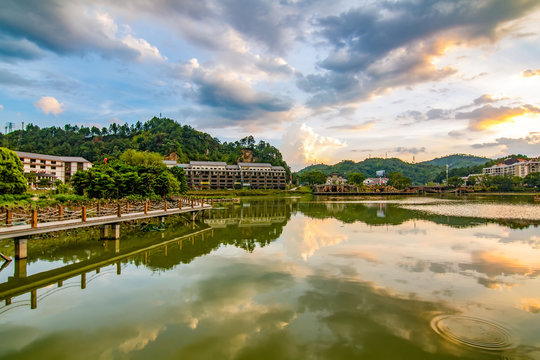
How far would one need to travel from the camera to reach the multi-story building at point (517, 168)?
15588 cm

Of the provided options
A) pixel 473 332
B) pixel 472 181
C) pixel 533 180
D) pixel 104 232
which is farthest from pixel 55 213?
pixel 472 181

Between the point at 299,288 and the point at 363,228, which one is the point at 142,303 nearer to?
the point at 299,288

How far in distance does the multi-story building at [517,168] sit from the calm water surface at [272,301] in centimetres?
17922

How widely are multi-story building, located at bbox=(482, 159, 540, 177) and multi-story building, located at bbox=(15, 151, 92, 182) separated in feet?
669

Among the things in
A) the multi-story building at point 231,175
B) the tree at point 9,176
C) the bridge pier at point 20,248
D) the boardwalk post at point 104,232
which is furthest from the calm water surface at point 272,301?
the multi-story building at point 231,175

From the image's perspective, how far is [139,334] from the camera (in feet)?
28.1

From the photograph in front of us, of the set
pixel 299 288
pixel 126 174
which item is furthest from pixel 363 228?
pixel 126 174

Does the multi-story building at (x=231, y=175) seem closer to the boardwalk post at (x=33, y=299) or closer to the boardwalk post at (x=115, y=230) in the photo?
the boardwalk post at (x=115, y=230)

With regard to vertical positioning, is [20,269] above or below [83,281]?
above

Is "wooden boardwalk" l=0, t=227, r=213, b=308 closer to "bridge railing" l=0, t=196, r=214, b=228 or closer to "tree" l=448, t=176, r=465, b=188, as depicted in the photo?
"bridge railing" l=0, t=196, r=214, b=228

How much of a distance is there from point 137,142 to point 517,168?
205 meters

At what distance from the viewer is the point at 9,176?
100 feet

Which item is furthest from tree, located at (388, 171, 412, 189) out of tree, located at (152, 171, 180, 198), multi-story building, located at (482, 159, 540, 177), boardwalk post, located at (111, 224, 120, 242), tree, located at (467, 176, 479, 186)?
boardwalk post, located at (111, 224, 120, 242)

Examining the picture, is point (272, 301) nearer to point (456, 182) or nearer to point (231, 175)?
point (231, 175)
